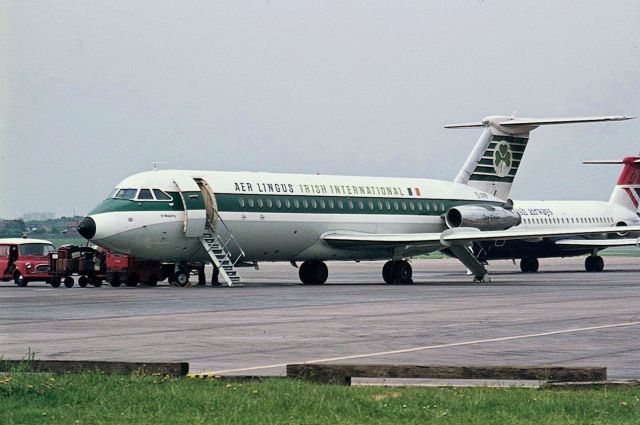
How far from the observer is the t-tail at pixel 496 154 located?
53188mm

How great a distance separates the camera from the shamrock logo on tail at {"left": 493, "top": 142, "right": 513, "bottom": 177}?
53.5m

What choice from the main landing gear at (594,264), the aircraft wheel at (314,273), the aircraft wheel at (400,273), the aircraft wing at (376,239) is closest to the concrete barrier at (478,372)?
the aircraft wing at (376,239)

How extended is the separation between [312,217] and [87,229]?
910 cm

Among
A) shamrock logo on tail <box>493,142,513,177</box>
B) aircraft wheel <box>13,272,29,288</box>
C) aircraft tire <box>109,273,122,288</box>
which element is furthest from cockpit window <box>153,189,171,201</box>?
shamrock logo on tail <box>493,142,513,177</box>

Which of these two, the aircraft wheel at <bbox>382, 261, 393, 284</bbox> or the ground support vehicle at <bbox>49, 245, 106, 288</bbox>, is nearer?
the ground support vehicle at <bbox>49, 245, 106, 288</bbox>

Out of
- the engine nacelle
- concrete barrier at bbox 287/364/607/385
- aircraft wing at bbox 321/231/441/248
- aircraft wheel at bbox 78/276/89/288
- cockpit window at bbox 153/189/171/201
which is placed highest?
cockpit window at bbox 153/189/171/201

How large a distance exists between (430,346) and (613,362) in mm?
3248

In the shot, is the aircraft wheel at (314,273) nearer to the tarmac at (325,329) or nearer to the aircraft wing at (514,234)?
the aircraft wing at (514,234)

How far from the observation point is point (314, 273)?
48375mm

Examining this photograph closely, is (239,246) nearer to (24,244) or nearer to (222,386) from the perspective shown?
(24,244)

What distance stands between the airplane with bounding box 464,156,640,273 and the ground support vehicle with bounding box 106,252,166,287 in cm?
2036

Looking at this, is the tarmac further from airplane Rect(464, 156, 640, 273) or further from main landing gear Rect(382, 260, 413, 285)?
airplane Rect(464, 156, 640, 273)

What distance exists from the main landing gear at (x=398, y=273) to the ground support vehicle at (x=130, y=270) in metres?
8.48

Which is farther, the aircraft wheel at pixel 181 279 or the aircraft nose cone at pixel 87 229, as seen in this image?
the aircraft wheel at pixel 181 279
